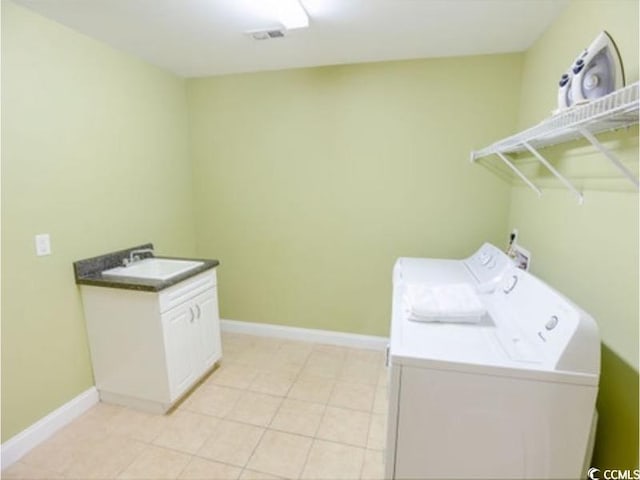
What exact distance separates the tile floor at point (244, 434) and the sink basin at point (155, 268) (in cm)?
87

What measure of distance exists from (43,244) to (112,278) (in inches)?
15.7

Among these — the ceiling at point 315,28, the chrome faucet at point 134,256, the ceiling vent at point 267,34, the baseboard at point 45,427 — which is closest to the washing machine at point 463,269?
the ceiling at point 315,28

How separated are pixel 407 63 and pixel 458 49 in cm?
37

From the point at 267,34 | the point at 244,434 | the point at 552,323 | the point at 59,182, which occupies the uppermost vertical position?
the point at 267,34

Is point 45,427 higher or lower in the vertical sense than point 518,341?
lower

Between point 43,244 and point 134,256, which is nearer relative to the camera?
point 43,244

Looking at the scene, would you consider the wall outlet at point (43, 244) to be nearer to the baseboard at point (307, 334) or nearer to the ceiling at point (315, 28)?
the ceiling at point (315, 28)

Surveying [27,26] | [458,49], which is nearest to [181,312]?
[27,26]

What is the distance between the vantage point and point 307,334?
3104mm

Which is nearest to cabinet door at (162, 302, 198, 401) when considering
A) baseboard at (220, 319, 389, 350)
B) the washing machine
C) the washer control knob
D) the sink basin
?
the sink basin

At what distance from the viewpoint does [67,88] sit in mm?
2010

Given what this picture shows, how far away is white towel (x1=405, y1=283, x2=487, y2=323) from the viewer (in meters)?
1.43

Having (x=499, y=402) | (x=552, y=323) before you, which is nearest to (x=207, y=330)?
(x=499, y=402)

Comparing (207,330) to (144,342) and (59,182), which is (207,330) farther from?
(59,182)
